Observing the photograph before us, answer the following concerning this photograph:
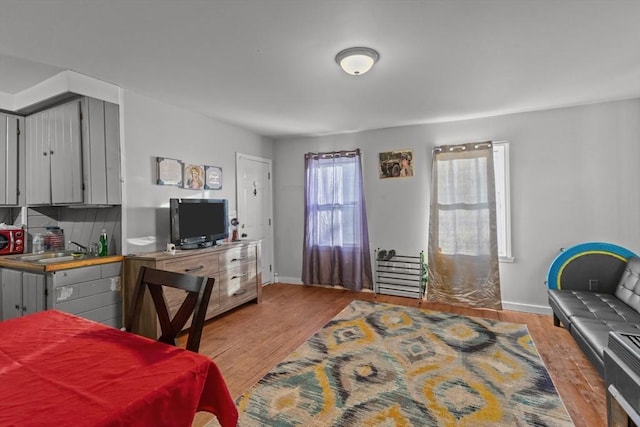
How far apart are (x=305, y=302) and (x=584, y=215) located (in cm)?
347

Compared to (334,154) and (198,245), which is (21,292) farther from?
(334,154)

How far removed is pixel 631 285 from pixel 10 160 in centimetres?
592

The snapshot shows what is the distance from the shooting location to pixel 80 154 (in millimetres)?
2818

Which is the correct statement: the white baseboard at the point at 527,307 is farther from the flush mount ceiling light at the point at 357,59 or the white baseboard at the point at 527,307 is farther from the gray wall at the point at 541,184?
the flush mount ceiling light at the point at 357,59

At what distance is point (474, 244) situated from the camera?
13.0 ft

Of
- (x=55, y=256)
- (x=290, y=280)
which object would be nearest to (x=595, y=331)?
(x=290, y=280)

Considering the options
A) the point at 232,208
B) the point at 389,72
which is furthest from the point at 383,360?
the point at 232,208

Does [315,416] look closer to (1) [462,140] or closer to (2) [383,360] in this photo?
(2) [383,360]

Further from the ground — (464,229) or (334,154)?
(334,154)

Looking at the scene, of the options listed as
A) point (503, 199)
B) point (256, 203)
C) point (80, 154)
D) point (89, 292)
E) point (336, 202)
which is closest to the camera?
point (89, 292)

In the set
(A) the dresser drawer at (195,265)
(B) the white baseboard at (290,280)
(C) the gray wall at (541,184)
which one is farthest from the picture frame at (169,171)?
(C) the gray wall at (541,184)

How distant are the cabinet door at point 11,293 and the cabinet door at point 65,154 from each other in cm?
71

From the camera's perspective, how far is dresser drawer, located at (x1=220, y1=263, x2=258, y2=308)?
3.59 metres

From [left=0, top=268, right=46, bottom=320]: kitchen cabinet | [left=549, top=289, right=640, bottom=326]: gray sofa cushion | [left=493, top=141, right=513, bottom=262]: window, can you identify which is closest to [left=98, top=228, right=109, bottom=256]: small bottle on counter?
[left=0, top=268, right=46, bottom=320]: kitchen cabinet
